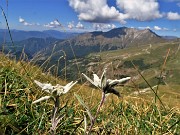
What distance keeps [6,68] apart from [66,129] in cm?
327

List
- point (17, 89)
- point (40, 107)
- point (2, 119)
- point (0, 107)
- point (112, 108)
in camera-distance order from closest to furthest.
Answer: point (2, 119)
point (0, 107)
point (40, 107)
point (17, 89)
point (112, 108)

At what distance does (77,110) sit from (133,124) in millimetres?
1184

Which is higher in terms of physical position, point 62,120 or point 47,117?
point 47,117

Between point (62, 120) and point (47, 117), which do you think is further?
point (62, 120)

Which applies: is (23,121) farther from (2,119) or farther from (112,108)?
(112,108)

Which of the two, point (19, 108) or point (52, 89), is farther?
point (19, 108)

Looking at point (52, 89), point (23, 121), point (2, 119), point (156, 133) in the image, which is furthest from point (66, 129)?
A: point (52, 89)

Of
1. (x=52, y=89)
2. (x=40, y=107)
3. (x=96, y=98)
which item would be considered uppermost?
(x=52, y=89)

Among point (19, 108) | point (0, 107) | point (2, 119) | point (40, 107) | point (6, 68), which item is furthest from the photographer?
point (6, 68)

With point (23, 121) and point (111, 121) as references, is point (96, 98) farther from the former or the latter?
point (23, 121)

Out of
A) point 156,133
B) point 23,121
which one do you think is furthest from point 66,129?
point 156,133

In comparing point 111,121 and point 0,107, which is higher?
point 0,107

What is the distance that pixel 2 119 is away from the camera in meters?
4.73

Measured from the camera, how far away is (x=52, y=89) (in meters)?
2.46
